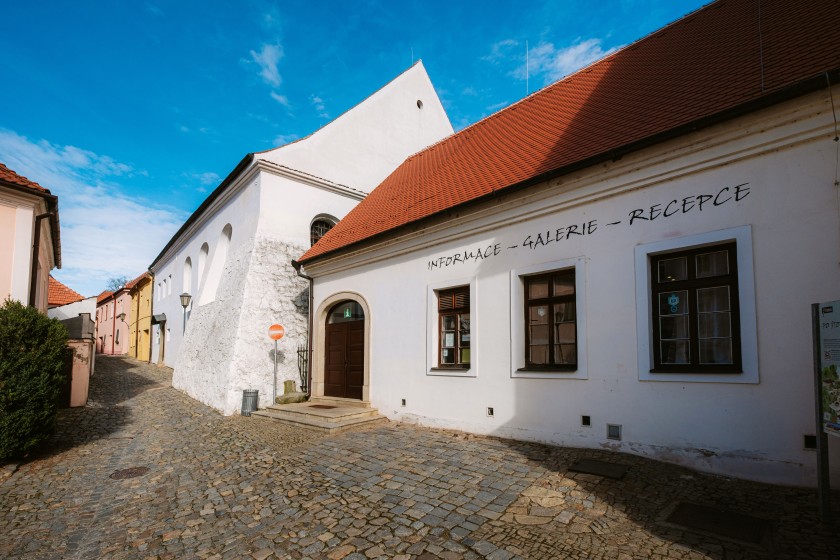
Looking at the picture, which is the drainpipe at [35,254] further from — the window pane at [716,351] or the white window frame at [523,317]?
the window pane at [716,351]

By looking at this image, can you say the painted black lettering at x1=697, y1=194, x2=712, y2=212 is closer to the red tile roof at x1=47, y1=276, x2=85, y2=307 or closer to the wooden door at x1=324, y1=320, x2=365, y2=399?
the wooden door at x1=324, y1=320, x2=365, y2=399

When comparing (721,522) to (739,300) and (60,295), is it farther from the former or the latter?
(60,295)

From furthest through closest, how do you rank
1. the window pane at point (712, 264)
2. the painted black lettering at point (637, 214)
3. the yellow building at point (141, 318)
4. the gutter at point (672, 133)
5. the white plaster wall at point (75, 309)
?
the yellow building at point (141, 318)
the white plaster wall at point (75, 309)
the painted black lettering at point (637, 214)
the window pane at point (712, 264)
the gutter at point (672, 133)

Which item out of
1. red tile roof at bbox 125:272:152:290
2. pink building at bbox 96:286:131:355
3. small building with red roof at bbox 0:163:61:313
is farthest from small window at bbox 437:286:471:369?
pink building at bbox 96:286:131:355

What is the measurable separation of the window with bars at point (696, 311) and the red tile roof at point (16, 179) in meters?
11.6

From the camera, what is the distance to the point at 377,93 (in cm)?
1711

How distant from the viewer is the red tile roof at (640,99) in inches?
235

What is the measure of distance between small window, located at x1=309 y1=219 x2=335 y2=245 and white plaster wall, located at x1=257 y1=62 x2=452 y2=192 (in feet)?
4.91

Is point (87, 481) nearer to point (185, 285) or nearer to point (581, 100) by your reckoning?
point (581, 100)

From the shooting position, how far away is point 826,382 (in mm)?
3938

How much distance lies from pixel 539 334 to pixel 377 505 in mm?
3781

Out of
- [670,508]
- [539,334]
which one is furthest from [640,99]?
[670,508]

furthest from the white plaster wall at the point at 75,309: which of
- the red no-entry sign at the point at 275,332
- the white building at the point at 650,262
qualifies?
the white building at the point at 650,262

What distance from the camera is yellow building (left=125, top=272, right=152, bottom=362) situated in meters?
28.5
